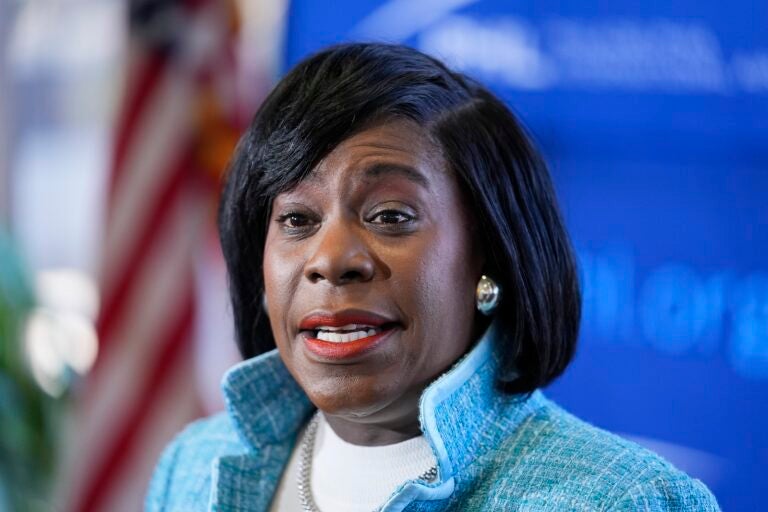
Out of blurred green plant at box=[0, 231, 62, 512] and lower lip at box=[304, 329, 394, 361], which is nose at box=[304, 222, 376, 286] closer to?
lower lip at box=[304, 329, 394, 361]

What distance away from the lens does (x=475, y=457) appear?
1419mm

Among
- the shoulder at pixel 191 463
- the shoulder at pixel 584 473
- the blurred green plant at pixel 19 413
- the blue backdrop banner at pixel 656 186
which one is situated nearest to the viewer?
the shoulder at pixel 584 473

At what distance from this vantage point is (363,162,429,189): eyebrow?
137 centimetres

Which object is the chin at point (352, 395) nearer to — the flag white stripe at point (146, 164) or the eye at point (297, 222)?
the eye at point (297, 222)

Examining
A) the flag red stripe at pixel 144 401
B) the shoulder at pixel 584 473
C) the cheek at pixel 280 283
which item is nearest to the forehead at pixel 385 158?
the cheek at pixel 280 283

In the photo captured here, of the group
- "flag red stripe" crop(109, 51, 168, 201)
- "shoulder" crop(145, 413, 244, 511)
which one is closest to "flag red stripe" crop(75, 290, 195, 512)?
"flag red stripe" crop(109, 51, 168, 201)

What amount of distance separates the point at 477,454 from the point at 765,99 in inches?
34.9

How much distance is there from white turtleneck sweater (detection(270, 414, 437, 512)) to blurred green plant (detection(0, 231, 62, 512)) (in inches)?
80.2

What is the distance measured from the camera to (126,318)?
10.7 feet

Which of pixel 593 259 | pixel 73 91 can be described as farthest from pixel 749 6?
pixel 73 91

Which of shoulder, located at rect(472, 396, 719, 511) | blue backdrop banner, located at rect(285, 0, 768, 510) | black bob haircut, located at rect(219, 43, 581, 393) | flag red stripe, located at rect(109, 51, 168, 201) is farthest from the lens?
flag red stripe, located at rect(109, 51, 168, 201)

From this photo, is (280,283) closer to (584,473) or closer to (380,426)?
(380,426)

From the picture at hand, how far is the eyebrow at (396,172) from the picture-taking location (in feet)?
4.49

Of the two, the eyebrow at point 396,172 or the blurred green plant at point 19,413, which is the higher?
the eyebrow at point 396,172
